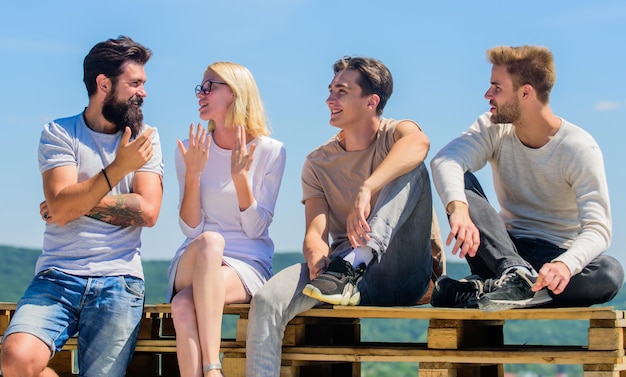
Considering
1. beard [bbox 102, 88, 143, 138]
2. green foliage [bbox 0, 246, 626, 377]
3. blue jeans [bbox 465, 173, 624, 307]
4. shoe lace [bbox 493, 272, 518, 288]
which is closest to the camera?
shoe lace [bbox 493, 272, 518, 288]

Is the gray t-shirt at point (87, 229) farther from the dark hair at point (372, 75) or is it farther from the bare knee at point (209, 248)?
the dark hair at point (372, 75)

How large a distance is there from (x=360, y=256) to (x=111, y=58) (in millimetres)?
1854

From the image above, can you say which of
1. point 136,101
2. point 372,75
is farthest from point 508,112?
point 136,101

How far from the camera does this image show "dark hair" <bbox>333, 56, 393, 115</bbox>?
535 cm

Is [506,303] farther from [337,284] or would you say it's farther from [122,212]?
[122,212]

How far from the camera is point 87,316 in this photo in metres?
4.80

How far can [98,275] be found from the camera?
4.85 meters

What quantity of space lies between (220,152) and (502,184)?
1.68m

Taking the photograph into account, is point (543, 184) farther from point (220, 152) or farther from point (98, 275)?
point (98, 275)

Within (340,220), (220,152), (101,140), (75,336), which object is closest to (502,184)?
(340,220)

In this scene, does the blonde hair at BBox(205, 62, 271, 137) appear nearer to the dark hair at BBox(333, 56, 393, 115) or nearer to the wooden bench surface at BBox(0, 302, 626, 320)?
the dark hair at BBox(333, 56, 393, 115)

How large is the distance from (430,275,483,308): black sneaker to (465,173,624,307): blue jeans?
0.13 m

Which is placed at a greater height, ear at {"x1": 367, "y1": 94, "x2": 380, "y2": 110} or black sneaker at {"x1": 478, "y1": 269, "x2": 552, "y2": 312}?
ear at {"x1": 367, "y1": 94, "x2": 380, "y2": 110}

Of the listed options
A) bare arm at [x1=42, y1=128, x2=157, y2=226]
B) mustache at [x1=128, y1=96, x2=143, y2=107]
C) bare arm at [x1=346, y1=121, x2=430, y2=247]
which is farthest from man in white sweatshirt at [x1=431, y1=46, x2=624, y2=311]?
mustache at [x1=128, y1=96, x2=143, y2=107]
